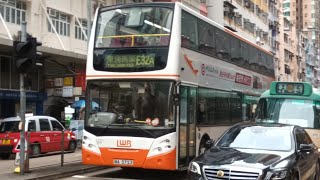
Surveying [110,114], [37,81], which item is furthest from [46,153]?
[110,114]

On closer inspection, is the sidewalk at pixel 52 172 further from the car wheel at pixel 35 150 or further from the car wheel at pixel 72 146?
the car wheel at pixel 72 146

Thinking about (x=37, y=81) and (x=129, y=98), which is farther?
(x=37, y=81)

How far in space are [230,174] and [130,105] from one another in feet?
16.1

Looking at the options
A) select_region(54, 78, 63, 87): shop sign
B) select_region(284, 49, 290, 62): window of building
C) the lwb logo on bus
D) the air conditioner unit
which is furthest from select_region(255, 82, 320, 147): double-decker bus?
select_region(284, 49, 290, 62): window of building

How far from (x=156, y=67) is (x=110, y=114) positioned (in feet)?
5.49

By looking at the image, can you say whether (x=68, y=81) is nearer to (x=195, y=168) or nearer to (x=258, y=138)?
(x=258, y=138)

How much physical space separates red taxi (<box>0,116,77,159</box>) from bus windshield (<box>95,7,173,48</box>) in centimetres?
877

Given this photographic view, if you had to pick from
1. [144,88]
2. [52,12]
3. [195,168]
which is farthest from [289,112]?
[52,12]

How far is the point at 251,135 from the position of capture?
9.95 metres

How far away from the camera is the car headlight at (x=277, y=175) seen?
322 inches

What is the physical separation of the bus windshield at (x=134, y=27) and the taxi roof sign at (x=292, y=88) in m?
4.16

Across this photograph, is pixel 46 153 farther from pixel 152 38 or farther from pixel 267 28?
pixel 267 28

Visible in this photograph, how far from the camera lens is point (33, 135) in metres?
21.2

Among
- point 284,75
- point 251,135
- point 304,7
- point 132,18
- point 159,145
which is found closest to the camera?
point 251,135
